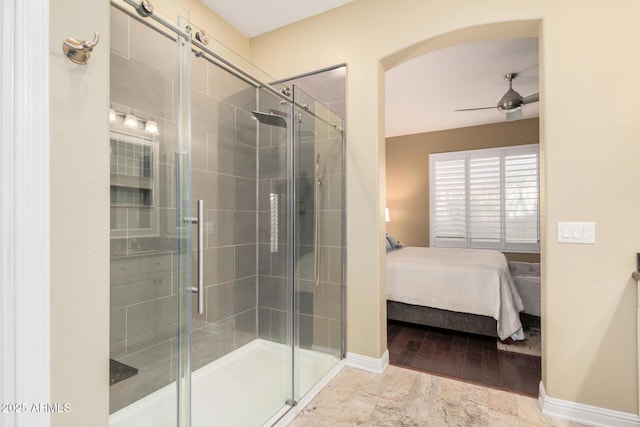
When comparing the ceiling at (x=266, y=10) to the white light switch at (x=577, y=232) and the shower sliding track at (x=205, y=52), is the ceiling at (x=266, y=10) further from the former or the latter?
the white light switch at (x=577, y=232)

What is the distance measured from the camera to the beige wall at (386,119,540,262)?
5562 millimetres

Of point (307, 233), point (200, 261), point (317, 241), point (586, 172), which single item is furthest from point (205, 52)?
point (586, 172)

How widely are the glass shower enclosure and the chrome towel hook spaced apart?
463 mm

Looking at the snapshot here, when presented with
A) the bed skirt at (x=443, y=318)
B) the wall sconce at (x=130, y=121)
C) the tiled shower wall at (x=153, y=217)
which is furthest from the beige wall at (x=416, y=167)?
the wall sconce at (x=130, y=121)

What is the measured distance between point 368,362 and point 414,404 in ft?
1.56

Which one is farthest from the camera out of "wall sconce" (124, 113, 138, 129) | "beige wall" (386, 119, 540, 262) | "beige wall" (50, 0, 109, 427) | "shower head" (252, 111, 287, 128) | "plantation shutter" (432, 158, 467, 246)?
"plantation shutter" (432, 158, 467, 246)

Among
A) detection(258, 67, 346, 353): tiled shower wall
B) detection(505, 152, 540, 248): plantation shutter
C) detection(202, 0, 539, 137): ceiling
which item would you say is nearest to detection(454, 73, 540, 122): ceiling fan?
detection(202, 0, 539, 137): ceiling

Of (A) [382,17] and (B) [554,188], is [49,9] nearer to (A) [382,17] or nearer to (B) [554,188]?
(A) [382,17]

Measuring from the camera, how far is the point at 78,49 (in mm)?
840

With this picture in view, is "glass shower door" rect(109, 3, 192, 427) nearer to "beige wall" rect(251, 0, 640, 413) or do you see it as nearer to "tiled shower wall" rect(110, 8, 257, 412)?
"tiled shower wall" rect(110, 8, 257, 412)

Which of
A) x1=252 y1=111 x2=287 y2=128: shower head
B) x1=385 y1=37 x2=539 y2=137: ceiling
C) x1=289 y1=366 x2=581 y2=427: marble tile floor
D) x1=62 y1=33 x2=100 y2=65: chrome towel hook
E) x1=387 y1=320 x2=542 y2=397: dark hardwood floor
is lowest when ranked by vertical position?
x1=387 y1=320 x2=542 y2=397: dark hardwood floor

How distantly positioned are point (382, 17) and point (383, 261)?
1.85 meters

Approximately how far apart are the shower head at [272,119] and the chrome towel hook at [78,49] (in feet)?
4.24

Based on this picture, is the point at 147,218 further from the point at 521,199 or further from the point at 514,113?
the point at 521,199
